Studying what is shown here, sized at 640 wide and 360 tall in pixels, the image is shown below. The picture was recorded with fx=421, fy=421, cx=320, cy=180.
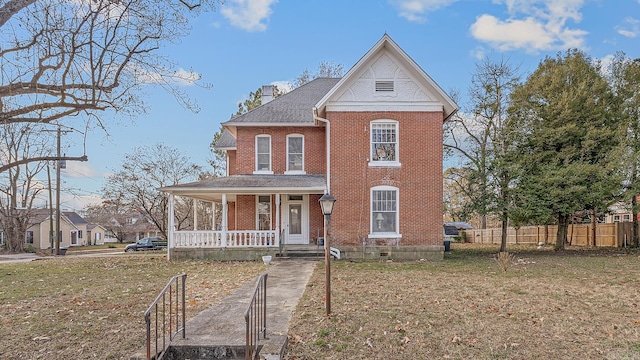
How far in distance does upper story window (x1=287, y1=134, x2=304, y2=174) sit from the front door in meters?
1.42

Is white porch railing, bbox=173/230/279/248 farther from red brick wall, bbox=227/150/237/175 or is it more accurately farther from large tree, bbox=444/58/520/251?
large tree, bbox=444/58/520/251

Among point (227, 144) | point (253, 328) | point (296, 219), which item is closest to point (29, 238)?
point (227, 144)

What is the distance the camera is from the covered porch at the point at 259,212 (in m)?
16.6

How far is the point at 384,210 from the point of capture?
16.6 m

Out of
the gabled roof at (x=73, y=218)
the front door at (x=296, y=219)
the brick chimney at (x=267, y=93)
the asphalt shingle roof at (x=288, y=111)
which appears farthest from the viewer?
the gabled roof at (x=73, y=218)

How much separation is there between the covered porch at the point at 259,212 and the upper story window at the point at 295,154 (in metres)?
0.70

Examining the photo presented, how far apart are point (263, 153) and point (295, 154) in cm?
146

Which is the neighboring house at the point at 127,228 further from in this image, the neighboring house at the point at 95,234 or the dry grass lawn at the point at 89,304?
the dry grass lawn at the point at 89,304

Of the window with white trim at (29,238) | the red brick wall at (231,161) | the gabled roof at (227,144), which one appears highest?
the gabled roof at (227,144)

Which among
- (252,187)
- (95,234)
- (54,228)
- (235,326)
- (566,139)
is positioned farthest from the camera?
(95,234)

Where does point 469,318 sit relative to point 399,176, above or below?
below

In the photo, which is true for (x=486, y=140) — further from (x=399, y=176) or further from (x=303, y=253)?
(x=303, y=253)

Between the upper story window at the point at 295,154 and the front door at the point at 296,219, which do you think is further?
the upper story window at the point at 295,154

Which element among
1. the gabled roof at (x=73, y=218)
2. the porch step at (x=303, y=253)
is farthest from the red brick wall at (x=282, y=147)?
the gabled roof at (x=73, y=218)
